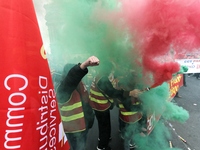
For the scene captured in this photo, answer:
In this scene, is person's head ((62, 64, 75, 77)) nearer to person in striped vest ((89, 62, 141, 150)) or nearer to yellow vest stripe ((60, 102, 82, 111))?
yellow vest stripe ((60, 102, 82, 111))

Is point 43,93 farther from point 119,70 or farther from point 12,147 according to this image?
point 119,70

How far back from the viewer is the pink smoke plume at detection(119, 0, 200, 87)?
1.36 metres

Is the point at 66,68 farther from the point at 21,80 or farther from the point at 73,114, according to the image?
the point at 21,80

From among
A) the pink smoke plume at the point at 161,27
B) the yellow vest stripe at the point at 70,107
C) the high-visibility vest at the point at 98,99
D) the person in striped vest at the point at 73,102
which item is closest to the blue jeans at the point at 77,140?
the person in striped vest at the point at 73,102

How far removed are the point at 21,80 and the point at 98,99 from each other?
1.39 metres

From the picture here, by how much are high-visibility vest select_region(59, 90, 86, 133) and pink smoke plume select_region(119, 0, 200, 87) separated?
659mm

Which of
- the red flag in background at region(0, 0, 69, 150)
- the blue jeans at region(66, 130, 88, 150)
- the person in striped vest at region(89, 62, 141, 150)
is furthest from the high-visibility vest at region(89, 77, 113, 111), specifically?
the red flag in background at region(0, 0, 69, 150)

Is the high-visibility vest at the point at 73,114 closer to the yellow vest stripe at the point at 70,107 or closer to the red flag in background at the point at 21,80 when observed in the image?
the yellow vest stripe at the point at 70,107

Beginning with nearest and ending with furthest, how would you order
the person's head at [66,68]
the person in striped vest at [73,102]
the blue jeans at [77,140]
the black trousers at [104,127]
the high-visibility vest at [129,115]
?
1. the person in striped vest at [73,102]
2. the person's head at [66,68]
3. the blue jeans at [77,140]
4. the high-visibility vest at [129,115]
5. the black trousers at [104,127]

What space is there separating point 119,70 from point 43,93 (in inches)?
40.7

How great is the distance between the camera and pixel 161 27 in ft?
4.63

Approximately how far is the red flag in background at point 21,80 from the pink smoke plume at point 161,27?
80 centimetres

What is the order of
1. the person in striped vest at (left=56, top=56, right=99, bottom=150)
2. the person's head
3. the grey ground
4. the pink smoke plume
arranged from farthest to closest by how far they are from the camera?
the grey ground
the person's head
the person in striped vest at (left=56, top=56, right=99, bottom=150)
the pink smoke plume

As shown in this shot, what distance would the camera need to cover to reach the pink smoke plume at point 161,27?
1.36m
